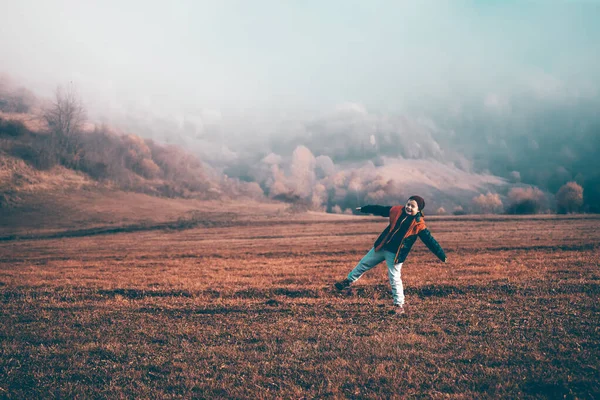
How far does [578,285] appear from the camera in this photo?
1316 cm

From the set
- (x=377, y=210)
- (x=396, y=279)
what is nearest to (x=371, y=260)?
(x=396, y=279)

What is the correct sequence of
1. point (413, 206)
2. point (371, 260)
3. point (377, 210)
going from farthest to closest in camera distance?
point (377, 210) → point (371, 260) → point (413, 206)

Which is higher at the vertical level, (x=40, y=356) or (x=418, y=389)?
(x=418, y=389)

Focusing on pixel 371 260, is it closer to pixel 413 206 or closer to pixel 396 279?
pixel 396 279

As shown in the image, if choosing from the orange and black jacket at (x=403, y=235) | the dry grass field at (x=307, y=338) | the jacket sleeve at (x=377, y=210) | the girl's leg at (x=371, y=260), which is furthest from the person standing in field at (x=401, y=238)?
the dry grass field at (x=307, y=338)

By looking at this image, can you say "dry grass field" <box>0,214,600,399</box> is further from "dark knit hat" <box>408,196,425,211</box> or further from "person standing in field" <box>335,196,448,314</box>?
"dark knit hat" <box>408,196,425,211</box>

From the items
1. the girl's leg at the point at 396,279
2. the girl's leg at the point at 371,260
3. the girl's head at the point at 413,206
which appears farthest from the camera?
the girl's leg at the point at 371,260

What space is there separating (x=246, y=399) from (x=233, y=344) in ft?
8.22

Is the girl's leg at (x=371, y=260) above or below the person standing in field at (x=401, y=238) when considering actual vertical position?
below

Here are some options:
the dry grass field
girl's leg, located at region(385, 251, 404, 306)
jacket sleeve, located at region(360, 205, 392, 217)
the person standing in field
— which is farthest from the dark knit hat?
the dry grass field

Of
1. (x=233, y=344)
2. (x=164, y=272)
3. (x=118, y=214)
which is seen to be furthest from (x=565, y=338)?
(x=118, y=214)

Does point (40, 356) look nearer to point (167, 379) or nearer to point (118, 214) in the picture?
point (167, 379)

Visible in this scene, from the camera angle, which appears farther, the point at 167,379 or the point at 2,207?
the point at 2,207

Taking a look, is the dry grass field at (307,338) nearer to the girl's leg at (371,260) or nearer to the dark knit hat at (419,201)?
the girl's leg at (371,260)
